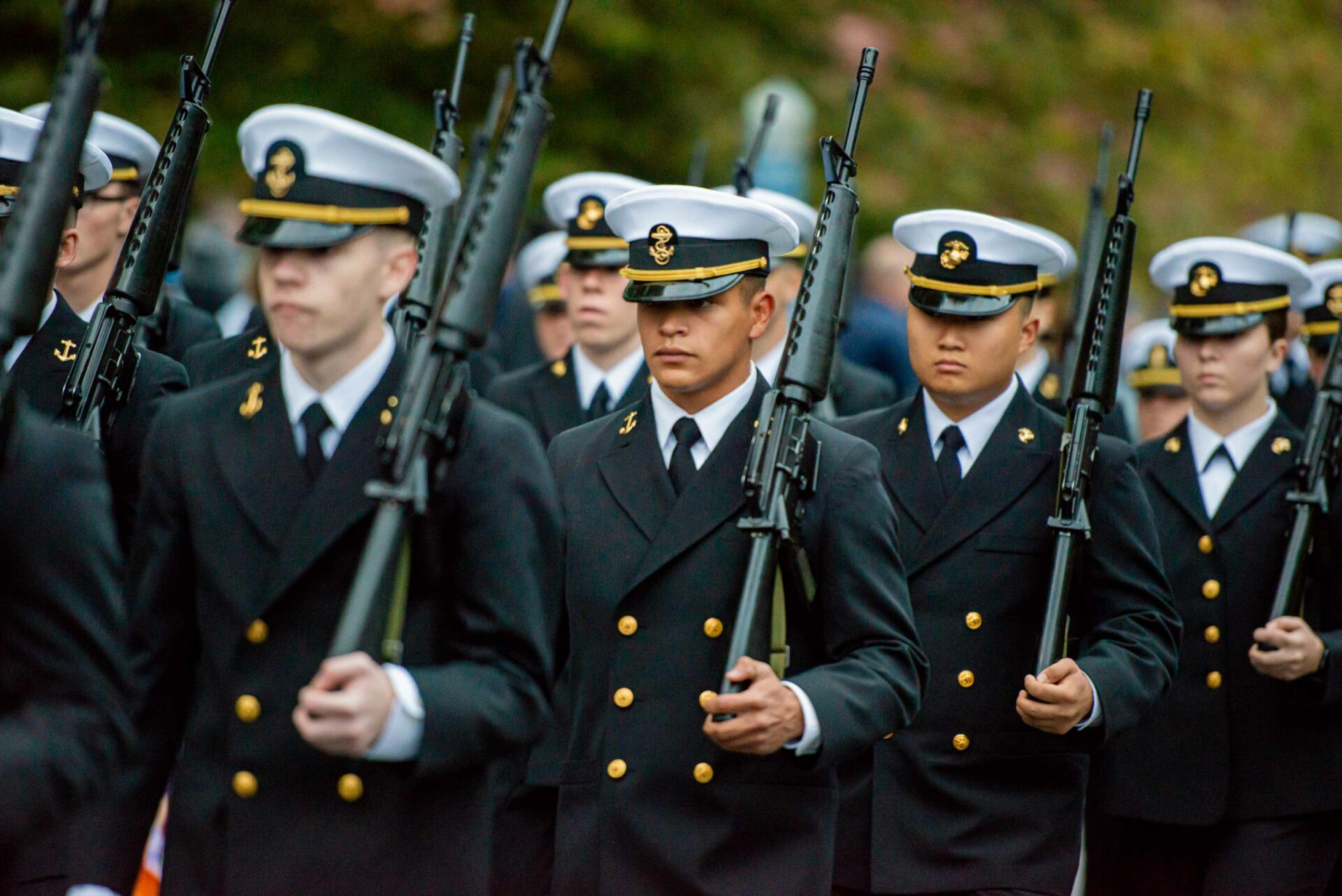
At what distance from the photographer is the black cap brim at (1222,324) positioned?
6.96 metres

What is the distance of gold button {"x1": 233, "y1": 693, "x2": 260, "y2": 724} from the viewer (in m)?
3.80

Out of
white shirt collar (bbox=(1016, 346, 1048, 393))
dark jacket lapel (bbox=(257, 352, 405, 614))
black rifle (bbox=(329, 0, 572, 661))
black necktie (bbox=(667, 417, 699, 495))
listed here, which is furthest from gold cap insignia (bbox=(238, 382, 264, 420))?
white shirt collar (bbox=(1016, 346, 1048, 393))

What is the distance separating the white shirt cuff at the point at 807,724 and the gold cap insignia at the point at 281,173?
1.59 metres

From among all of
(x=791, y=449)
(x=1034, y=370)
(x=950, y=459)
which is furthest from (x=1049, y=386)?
(x=791, y=449)

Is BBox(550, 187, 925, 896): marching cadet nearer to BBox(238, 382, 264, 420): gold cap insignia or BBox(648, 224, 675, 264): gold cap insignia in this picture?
BBox(648, 224, 675, 264): gold cap insignia

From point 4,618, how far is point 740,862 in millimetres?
1938

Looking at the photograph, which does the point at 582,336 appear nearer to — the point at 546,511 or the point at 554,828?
the point at 554,828

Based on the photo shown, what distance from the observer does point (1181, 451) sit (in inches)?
277

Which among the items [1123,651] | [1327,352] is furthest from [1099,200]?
[1123,651]

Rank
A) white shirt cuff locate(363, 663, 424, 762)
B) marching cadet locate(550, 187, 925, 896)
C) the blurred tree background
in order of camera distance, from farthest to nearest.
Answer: the blurred tree background
marching cadet locate(550, 187, 925, 896)
white shirt cuff locate(363, 663, 424, 762)

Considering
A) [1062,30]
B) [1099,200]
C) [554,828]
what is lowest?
[554,828]

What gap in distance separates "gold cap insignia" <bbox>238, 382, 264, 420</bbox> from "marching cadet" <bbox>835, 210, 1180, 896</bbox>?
7.76ft

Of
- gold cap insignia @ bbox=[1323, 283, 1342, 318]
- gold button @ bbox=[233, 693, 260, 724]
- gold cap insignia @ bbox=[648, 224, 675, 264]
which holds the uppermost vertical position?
gold cap insignia @ bbox=[1323, 283, 1342, 318]

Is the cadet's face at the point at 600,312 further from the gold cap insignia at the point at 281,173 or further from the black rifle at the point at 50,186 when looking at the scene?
the black rifle at the point at 50,186
